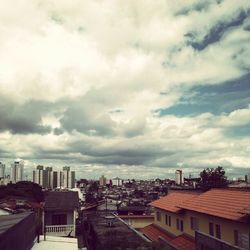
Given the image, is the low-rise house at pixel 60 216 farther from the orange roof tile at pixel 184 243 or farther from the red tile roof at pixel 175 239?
the orange roof tile at pixel 184 243

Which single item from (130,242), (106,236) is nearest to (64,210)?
(106,236)

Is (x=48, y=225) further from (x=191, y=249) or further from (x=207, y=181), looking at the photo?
(x=207, y=181)

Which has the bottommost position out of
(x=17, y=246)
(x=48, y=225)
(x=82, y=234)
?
(x=82, y=234)

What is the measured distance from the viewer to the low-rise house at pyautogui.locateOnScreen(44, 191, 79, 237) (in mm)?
39906

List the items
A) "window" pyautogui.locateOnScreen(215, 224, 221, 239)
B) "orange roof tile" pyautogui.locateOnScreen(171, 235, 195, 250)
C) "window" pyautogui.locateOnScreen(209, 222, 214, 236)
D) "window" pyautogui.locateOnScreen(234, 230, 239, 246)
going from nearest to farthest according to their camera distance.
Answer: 1. "window" pyautogui.locateOnScreen(234, 230, 239, 246)
2. "window" pyautogui.locateOnScreen(215, 224, 221, 239)
3. "window" pyautogui.locateOnScreen(209, 222, 214, 236)
4. "orange roof tile" pyautogui.locateOnScreen(171, 235, 195, 250)

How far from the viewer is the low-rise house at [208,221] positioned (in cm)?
2203

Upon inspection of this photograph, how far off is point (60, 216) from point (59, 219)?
0.37 m

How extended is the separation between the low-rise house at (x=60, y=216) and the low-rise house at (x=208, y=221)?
32.2 ft

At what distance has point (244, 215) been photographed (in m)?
22.5

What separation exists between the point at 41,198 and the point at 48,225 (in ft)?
196

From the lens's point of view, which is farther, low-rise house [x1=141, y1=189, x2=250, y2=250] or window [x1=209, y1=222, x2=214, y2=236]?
window [x1=209, y1=222, x2=214, y2=236]

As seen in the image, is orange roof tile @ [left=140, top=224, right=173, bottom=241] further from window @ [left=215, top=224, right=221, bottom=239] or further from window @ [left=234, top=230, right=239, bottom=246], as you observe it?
window @ [left=234, top=230, right=239, bottom=246]

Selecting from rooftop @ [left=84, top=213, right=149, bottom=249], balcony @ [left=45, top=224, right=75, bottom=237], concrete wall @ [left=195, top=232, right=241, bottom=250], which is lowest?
balcony @ [left=45, top=224, right=75, bottom=237]

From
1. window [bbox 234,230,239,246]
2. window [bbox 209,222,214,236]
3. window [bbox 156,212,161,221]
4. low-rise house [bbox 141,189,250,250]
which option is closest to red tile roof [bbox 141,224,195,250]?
low-rise house [bbox 141,189,250,250]
